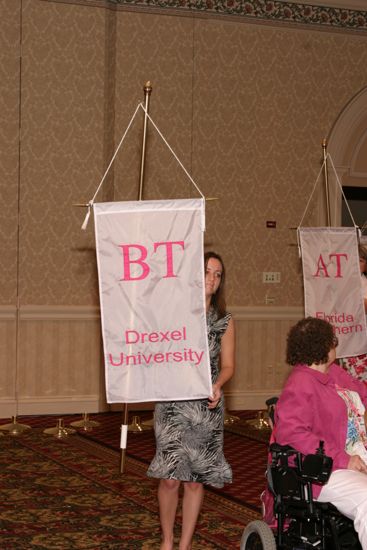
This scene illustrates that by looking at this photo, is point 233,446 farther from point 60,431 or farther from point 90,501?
point 90,501

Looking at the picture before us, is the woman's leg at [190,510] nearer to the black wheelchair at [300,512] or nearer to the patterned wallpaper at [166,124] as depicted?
the black wheelchair at [300,512]

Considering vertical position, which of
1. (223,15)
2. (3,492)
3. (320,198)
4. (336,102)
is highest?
(223,15)

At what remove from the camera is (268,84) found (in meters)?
10.0

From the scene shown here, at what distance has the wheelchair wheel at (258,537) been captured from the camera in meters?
3.79

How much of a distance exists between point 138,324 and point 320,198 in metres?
5.68

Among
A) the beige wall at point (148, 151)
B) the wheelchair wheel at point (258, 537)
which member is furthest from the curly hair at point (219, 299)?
the beige wall at point (148, 151)

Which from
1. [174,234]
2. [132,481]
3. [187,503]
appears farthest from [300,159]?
[187,503]

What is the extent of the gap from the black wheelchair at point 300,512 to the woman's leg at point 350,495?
0.16ft

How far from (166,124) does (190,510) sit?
5.79 metres

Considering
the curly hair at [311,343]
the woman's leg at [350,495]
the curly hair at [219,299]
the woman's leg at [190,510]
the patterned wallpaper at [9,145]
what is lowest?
the woman's leg at [190,510]

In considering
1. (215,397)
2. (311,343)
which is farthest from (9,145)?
(311,343)

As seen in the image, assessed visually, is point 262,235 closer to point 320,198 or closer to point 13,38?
point 320,198

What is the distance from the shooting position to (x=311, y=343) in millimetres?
4086

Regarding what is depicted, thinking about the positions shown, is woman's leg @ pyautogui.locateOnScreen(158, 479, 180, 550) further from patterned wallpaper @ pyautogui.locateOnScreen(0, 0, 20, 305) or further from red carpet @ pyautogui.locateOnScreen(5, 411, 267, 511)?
patterned wallpaper @ pyautogui.locateOnScreen(0, 0, 20, 305)
